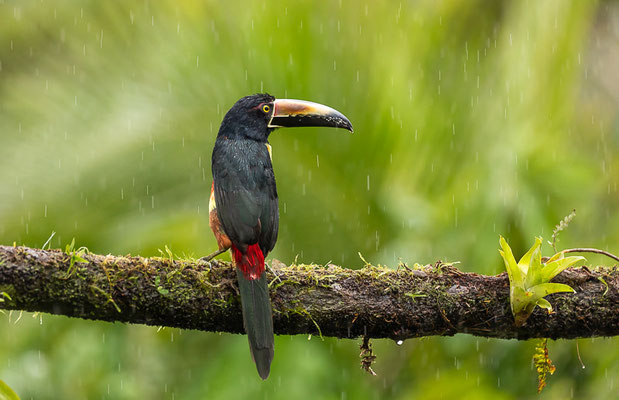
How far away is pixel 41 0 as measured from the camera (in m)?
4.89

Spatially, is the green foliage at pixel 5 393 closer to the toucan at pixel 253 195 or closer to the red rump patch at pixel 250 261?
the toucan at pixel 253 195

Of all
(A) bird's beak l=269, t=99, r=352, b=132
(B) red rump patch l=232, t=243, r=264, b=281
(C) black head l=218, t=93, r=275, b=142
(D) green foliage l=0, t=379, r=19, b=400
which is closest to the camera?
(D) green foliage l=0, t=379, r=19, b=400

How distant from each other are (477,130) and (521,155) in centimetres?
32

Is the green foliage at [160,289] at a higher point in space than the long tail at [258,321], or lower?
higher

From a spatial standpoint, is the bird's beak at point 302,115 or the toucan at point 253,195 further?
the bird's beak at point 302,115

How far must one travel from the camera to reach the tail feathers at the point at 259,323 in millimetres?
2637

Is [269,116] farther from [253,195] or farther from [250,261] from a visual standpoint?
[250,261]

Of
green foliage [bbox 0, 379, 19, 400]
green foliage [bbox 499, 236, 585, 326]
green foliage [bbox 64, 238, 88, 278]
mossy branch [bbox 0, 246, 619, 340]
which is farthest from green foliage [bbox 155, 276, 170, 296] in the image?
green foliage [bbox 499, 236, 585, 326]

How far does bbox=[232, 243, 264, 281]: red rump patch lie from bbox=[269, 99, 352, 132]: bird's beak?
1.07m

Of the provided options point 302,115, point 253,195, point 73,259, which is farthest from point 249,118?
point 73,259

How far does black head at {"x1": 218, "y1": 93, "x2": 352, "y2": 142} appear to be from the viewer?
12.4 ft

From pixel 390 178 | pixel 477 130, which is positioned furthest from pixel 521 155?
pixel 390 178

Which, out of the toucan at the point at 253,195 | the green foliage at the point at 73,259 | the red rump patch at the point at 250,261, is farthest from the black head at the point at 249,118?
the green foliage at the point at 73,259

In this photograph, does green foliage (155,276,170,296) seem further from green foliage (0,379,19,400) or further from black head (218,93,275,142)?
black head (218,93,275,142)
